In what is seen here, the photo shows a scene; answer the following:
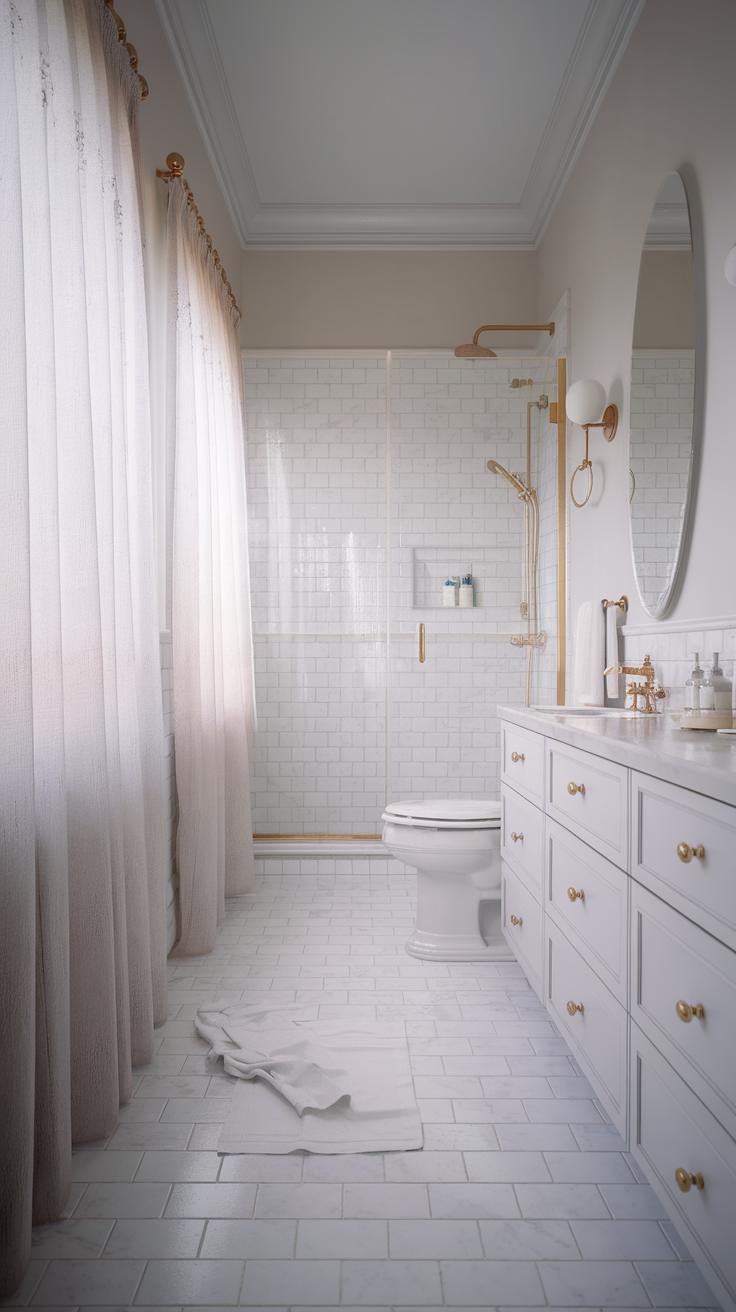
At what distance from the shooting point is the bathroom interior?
1.24m

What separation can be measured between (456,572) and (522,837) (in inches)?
65.2

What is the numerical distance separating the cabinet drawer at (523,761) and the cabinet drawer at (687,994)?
2.33 ft

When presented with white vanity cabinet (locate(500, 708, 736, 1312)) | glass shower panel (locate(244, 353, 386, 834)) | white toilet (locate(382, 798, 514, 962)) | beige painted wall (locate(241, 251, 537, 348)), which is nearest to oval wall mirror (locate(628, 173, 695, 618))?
white vanity cabinet (locate(500, 708, 736, 1312))

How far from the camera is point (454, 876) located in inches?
105

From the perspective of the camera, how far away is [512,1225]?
4.42 ft

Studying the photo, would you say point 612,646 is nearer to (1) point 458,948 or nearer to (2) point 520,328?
(1) point 458,948

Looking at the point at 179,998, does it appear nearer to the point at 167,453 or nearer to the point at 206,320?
the point at 167,453

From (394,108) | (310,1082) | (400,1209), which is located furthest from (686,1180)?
(394,108)

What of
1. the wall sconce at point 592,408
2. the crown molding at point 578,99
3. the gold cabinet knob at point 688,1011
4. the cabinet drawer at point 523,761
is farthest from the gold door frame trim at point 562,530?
the gold cabinet knob at point 688,1011

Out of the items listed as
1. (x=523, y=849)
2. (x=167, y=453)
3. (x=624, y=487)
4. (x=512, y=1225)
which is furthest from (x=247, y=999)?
(x=624, y=487)

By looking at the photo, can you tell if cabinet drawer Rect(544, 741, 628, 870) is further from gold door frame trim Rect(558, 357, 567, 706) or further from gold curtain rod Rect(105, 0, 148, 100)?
gold curtain rod Rect(105, 0, 148, 100)

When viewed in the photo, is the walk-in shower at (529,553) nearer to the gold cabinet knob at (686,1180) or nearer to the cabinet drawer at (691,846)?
the cabinet drawer at (691,846)

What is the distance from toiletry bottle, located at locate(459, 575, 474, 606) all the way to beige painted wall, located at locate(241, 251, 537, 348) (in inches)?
49.2

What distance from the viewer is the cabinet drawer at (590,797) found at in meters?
1.35
